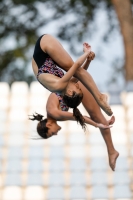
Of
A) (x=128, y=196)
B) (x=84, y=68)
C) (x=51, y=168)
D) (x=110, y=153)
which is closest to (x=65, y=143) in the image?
(x=51, y=168)

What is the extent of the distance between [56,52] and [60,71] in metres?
0.22

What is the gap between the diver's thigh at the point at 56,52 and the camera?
4.76m

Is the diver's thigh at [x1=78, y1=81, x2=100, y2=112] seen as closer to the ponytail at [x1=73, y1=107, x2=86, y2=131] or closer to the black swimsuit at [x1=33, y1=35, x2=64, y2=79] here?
the ponytail at [x1=73, y1=107, x2=86, y2=131]

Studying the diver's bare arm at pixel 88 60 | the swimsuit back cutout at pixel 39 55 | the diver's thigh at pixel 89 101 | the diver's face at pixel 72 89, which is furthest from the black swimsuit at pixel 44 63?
the diver's thigh at pixel 89 101

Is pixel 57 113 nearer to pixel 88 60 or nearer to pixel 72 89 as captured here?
pixel 72 89

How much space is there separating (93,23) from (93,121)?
27.5ft

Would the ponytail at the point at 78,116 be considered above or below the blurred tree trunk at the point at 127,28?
below

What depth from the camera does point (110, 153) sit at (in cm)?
553

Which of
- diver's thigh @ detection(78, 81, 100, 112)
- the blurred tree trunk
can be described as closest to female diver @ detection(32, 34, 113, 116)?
diver's thigh @ detection(78, 81, 100, 112)

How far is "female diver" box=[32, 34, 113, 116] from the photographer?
4.64 metres

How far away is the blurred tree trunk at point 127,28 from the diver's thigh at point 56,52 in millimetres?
5787

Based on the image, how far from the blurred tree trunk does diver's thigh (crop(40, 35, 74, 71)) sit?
19.0 ft

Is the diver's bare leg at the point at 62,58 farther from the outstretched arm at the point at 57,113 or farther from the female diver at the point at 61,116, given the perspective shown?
the outstretched arm at the point at 57,113

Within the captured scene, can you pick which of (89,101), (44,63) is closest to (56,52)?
(44,63)
